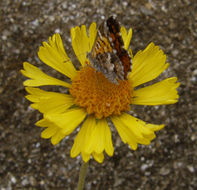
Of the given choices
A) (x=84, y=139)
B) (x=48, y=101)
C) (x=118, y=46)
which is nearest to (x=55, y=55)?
(x=48, y=101)

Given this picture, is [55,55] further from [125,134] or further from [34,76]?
[125,134]

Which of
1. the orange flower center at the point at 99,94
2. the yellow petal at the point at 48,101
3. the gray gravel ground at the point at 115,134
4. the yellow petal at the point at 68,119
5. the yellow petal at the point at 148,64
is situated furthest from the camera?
the gray gravel ground at the point at 115,134

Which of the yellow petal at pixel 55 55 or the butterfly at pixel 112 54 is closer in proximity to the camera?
the butterfly at pixel 112 54

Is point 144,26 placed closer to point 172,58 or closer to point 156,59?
A: point 172,58

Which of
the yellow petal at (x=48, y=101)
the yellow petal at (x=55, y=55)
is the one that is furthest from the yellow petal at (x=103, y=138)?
the yellow petal at (x=55, y=55)

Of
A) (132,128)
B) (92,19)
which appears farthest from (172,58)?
(132,128)

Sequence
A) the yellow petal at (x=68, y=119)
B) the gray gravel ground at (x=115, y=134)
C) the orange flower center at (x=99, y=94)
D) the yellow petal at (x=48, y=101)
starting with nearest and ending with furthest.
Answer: the yellow petal at (x=68, y=119) → the yellow petal at (x=48, y=101) → the orange flower center at (x=99, y=94) → the gray gravel ground at (x=115, y=134)

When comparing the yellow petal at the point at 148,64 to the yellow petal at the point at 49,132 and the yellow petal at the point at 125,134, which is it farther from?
the yellow petal at the point at 49,132
